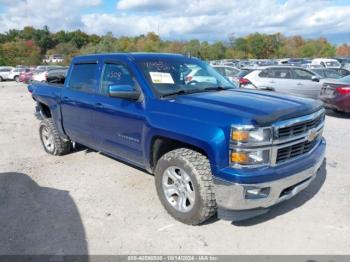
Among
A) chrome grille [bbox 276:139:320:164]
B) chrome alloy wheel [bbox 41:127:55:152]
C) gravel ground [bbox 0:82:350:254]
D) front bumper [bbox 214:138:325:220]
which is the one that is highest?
chrome grille [bbox 276:139:320:164]

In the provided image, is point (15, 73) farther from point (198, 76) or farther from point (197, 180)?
point (197, 180)

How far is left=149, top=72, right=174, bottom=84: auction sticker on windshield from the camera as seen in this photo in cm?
427

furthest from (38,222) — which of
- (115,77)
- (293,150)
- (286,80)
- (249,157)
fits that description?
(286,80)

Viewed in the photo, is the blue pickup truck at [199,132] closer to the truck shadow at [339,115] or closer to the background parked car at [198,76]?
the background parked car at [198,76]

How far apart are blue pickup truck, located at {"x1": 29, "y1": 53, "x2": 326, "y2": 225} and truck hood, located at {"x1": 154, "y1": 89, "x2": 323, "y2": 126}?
0.01 metres

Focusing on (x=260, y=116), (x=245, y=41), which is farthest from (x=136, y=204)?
(x=245, y=41)

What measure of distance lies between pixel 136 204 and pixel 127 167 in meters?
1.34

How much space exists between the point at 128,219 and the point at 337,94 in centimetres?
805

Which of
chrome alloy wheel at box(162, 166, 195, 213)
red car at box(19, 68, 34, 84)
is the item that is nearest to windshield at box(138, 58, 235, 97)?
chrome alloy wheel at box(162, 166, 195, 213)

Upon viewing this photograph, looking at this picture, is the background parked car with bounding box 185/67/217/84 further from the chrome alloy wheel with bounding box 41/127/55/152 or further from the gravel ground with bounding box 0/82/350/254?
the chrome alloy wheel with bounding box 41/127/55/152

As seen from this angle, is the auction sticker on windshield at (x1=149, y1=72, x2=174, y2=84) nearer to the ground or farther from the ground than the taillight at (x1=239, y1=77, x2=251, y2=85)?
farther from the ground

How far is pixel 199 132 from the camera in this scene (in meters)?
3.45

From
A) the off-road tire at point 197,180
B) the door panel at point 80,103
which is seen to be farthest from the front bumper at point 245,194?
the door panel at point 80,103

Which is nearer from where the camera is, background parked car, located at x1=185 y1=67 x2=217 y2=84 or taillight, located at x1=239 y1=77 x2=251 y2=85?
background parked car, located at x1=185 y1=67 x2=217 y2=84
